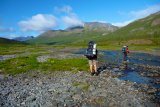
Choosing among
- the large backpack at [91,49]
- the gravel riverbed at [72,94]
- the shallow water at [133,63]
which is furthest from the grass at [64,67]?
the gravel riverbed at [72,94]

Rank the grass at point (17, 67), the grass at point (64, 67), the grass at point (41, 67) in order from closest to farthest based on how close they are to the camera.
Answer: the grass at point (17, 67), the grass at point (41, 67), the grass at point (64, 67)

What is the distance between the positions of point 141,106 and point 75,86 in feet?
25.0

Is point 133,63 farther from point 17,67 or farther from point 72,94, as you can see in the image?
point 72,94

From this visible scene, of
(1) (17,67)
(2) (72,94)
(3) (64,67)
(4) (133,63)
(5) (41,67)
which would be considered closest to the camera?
(2) (72,94)

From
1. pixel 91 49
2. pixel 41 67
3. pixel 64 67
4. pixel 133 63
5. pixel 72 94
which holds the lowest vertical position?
pixel 133 63

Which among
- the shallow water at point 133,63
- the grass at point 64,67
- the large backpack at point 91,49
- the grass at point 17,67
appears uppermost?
the large backpack at point 91,49

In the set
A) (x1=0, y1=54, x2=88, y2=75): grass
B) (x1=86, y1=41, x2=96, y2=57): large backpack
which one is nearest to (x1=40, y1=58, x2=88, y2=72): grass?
(x1=0, y1=54, x2=88, y2=75): grass

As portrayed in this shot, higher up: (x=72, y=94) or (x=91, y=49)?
(x=91, y=49)

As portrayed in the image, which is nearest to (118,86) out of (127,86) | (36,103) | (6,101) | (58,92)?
(127,86)

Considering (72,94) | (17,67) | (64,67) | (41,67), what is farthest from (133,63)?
(72,94)

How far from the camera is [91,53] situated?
93.5ft

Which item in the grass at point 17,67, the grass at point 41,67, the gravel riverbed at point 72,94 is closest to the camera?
the gravel riverbed at point 72,94

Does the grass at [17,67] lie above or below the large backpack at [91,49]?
below

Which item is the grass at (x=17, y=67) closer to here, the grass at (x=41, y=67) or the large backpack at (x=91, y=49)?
the grass at (x=41, y=67)
